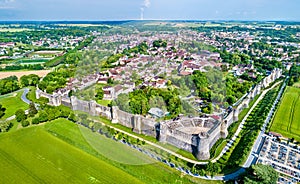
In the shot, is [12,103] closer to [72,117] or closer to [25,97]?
[25,97]

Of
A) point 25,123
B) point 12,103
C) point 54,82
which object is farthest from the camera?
point 54,82

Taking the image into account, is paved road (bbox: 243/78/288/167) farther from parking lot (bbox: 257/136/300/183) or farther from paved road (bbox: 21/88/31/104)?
paved road (bbox: 21/88/31/104)

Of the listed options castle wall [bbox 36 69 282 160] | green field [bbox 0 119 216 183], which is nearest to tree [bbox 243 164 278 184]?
green field [bbox 0 119 216 183]

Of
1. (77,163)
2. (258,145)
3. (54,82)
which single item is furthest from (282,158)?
(54,82)

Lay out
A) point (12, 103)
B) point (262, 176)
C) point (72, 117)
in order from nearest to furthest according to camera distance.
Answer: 1. point (262, 176)
2. point (72, 117)
3. point (12, 103)

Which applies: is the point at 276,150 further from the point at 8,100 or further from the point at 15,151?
the point at 8,100
